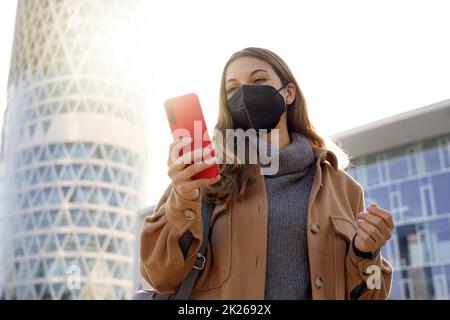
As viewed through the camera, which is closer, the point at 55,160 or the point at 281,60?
the point at 281,60

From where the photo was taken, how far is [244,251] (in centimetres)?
154

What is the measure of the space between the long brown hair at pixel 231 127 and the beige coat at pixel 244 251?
3 centimetres

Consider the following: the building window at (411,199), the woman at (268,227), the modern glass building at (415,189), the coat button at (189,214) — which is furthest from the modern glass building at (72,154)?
the coat button at (189,214)

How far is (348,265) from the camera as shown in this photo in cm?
158

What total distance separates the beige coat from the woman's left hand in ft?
0.27

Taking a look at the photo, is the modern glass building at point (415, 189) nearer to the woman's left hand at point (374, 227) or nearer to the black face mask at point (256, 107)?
the black face mask at point (256, 107)

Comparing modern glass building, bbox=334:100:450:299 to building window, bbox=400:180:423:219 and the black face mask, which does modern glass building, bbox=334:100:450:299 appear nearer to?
building window, bbox=400:180:423:219

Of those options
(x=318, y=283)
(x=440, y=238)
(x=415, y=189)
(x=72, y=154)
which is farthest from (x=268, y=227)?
(x=72, y=154)

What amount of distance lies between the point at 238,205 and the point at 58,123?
53.1 metres

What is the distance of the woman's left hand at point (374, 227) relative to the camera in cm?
144

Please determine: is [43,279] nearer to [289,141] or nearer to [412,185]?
[412,185]

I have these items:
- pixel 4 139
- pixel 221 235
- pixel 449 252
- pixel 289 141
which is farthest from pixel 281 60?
pixel 4 139
